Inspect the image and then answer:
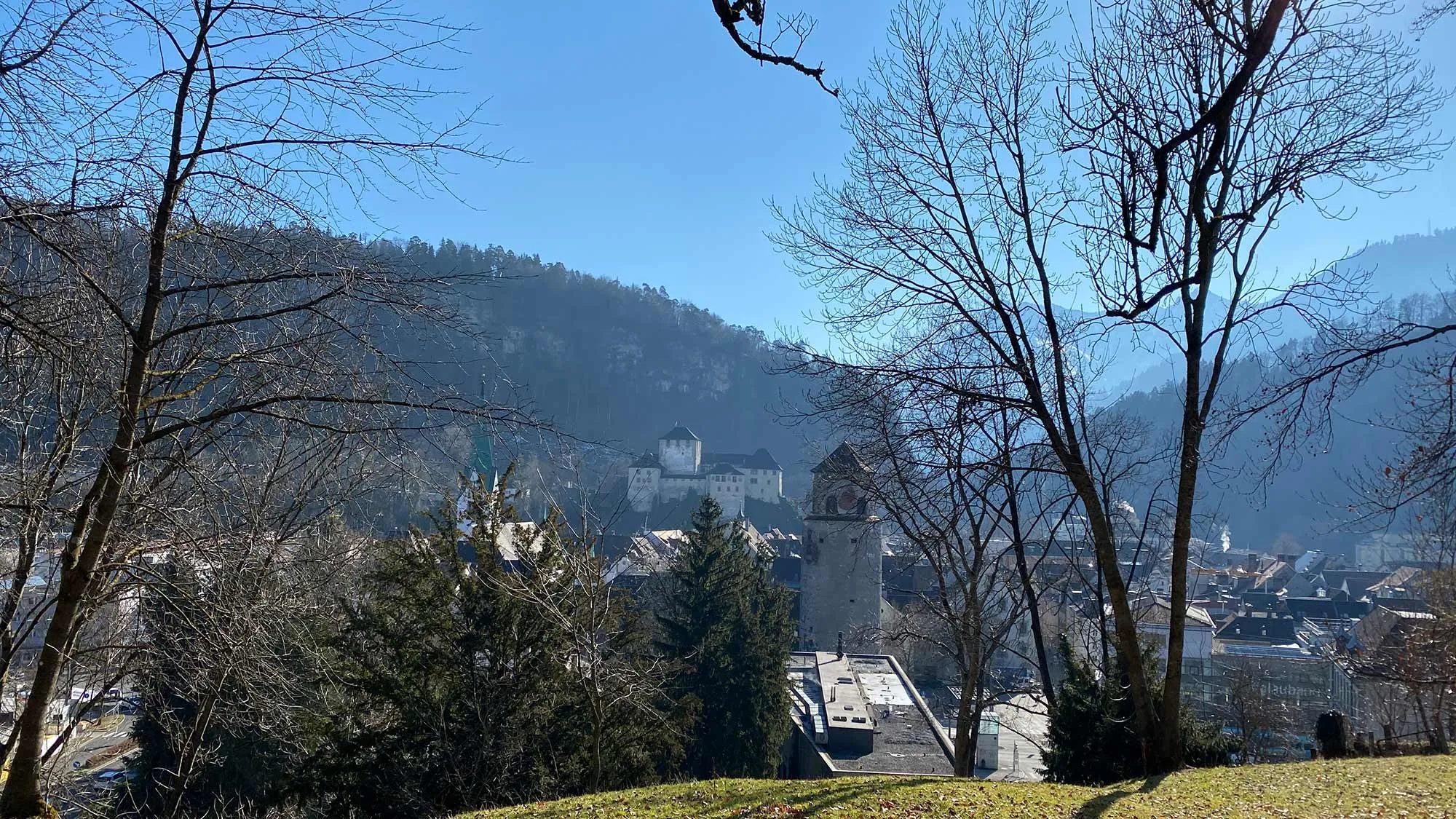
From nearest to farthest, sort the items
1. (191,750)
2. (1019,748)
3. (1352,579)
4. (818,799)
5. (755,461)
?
(818,799), (191,750), (1019,748), (1352,579), (755,461)

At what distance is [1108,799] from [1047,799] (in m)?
0.44

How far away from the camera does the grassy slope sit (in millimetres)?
5941

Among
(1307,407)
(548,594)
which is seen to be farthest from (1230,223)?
(548,594)

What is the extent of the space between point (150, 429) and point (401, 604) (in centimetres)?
742

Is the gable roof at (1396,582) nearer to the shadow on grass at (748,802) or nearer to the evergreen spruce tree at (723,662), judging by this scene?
the evergreen spruce tree at (723,662)

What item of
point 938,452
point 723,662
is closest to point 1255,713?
point 723,662

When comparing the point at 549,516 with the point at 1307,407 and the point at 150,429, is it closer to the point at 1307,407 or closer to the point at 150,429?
the point at 150,429

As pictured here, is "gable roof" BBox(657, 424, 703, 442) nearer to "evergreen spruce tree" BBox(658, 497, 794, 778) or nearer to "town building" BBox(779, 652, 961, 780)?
"town building" BBox(779, 652, 961, 780)

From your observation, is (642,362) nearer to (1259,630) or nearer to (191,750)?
(1259,630)

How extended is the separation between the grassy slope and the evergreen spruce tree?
31.7 ft

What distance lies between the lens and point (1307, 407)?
609 cm

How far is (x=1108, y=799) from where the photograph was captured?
6410 mm

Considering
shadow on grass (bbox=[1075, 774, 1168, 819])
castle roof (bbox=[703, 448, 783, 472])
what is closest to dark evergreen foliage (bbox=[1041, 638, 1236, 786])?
shadow on grass (bbox=[1075, 774, 1168, 819])

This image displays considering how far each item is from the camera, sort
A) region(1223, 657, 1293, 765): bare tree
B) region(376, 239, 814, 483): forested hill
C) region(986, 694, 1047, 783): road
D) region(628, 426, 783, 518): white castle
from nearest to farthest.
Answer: region(1223, 657, 1293, 765): bare tree
region(986, 694, 1047, 783): road
region(628, 426, 783, 518): white castle
region(376, 239, 814, 483): forested hill
